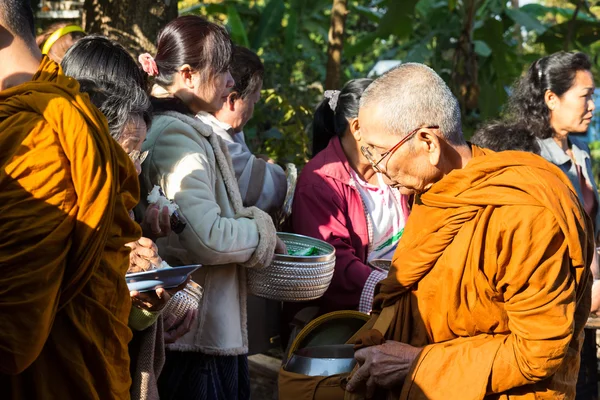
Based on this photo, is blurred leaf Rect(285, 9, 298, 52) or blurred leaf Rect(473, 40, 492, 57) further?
blurred leaf Rect(473, 40, 492, 57)

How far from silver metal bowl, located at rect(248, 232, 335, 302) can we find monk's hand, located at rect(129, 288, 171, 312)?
30.6 inches

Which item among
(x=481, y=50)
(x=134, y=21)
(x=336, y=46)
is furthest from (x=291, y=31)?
(x=134, y=21)

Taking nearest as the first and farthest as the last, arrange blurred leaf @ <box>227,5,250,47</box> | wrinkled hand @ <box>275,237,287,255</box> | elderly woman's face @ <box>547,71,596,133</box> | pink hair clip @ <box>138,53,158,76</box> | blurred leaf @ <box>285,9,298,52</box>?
1. pink hair clip @ <box>138,53,158,76</box>
2. wrinkled hand @ <box>275,237,287,255</box>
3. elderly woman's face @ <box>547,71,596,133</box>
4. blurred leaf @ <box>227,5,250,47</box>
5. blurred leaf @ <box>285,9,298,52</box>

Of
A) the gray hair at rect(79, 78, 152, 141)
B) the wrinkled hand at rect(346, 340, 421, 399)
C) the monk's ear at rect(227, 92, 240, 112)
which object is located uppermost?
the gray hair at rect(79, 78, 152, 141)

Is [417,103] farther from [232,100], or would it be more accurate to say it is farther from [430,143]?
[232,100]

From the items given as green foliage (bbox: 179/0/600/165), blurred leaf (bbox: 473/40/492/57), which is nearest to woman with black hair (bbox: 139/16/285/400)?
green foliage (bbox: 179/0/600/165)

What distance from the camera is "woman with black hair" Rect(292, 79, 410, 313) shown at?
157 inches

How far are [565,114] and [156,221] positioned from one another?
2.76 m

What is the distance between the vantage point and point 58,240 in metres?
2.07

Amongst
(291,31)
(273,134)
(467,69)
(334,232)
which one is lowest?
(273,134)

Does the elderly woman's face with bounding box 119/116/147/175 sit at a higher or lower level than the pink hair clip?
lower

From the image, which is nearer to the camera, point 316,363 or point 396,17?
point 316,363

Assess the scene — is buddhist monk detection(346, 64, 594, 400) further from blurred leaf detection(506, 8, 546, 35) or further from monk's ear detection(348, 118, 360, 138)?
blurred leaf detection(506, 8, 546, 35)

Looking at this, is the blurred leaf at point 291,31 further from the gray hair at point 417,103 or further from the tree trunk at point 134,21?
the gray hair at point 417,103
